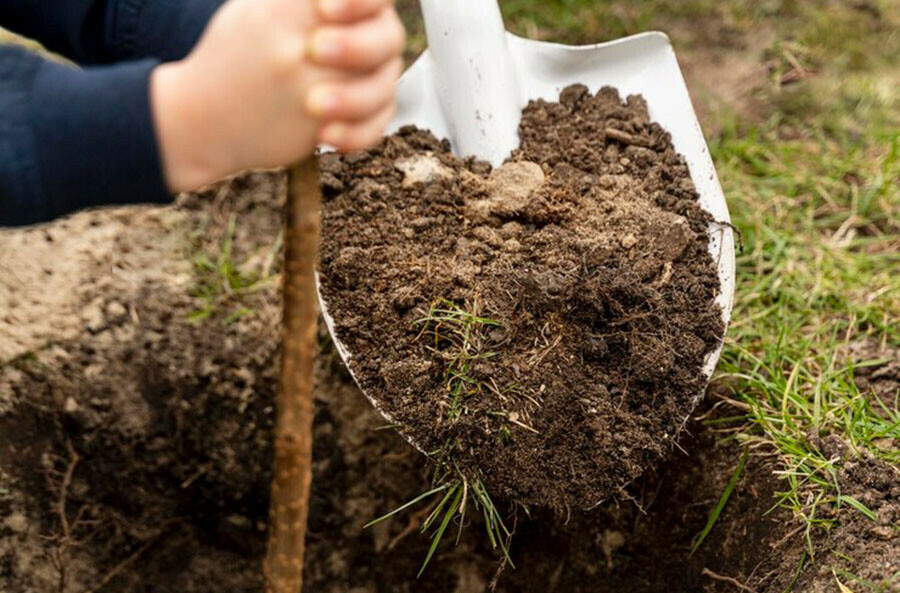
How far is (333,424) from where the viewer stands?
1.88 meters

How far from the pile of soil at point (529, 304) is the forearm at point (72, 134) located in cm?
51

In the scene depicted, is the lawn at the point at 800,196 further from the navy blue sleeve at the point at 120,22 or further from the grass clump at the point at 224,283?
the navy blue sleeve at the point at 120,22

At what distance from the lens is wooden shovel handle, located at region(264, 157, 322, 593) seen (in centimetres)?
104

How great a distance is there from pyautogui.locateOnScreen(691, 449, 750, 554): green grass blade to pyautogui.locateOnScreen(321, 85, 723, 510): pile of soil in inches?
5.2

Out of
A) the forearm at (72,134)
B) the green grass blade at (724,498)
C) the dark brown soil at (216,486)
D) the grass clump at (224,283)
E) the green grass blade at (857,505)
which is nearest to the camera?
the forearm at (72,134)

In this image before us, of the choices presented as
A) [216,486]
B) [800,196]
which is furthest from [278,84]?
[800,196]

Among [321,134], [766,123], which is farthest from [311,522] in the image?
[766,123]

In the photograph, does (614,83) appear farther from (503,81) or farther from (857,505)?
(857,505)

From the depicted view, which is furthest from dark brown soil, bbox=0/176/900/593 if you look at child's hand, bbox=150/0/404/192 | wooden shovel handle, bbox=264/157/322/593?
child's hand, bbox=150/0/404/192

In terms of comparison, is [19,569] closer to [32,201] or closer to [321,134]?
[32,201]

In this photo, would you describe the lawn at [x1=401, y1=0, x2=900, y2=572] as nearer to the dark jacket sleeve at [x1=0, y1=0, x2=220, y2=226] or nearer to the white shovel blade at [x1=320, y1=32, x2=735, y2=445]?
the white shovel blade at [x1=320, y1=32, x2=735, y2=445]

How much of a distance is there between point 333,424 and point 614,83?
2.83ft

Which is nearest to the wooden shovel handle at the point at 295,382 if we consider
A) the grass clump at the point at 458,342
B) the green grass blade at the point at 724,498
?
the grass clump at the point at 458,342

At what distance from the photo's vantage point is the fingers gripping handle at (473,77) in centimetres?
177
